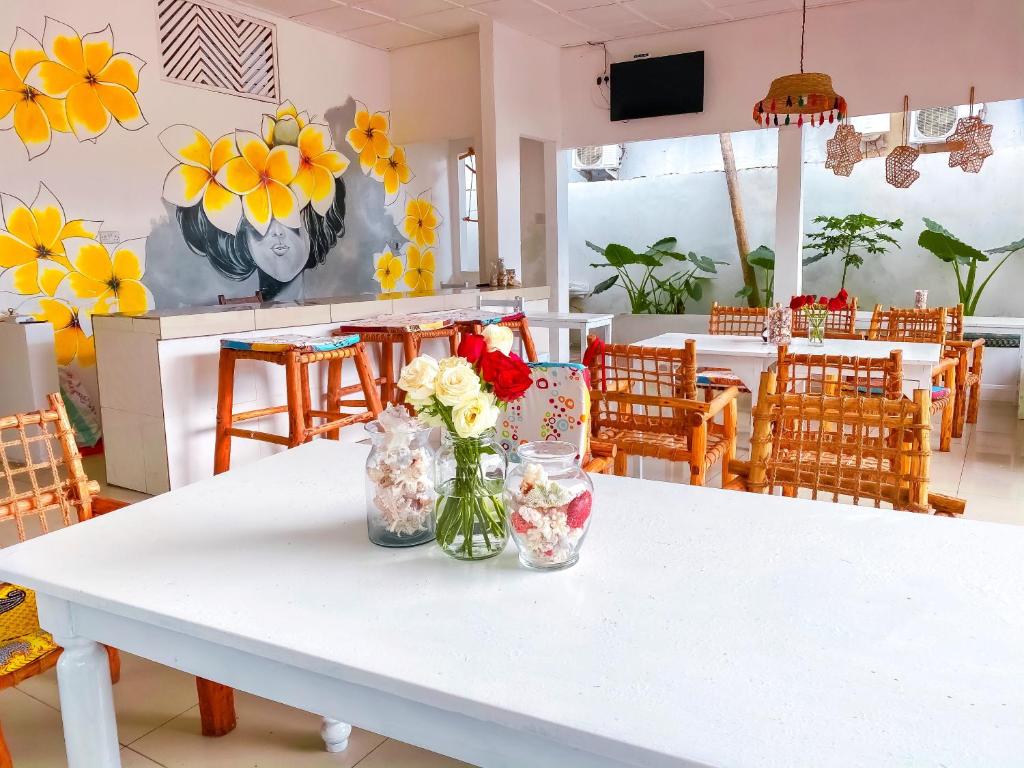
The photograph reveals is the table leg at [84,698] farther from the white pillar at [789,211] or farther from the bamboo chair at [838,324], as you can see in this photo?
the white pillar at [789,211]

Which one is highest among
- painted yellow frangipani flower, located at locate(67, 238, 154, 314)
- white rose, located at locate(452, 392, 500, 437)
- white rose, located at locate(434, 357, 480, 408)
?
painted yellow frangipani flower, located at locate(67, 238, 154, 314)

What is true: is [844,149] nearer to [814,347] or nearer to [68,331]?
[814,347]

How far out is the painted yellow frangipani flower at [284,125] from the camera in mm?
5789

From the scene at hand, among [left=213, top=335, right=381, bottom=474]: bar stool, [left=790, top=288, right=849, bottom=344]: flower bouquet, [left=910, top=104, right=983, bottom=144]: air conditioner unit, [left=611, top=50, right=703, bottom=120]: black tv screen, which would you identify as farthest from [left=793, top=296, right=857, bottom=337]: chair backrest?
[left=910, top=104, right=983, bottom=144]: air conditioner unit

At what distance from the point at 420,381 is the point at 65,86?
441 cm

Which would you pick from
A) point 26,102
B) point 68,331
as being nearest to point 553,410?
point 68,331

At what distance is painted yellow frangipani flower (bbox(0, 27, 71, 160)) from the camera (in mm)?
4320

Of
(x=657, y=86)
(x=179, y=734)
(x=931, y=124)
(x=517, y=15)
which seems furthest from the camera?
(x=931, y=124)

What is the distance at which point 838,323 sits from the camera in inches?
203

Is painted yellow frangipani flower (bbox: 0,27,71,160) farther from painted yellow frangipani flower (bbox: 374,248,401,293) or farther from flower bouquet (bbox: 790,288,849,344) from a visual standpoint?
flower bouquet (bbox: 790,288,849,344)

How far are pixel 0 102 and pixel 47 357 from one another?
4.52ft

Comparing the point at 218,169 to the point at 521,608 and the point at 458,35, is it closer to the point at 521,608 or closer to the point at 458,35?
the point at 458,35

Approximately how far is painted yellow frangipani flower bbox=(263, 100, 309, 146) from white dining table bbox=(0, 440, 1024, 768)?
4.76 meters

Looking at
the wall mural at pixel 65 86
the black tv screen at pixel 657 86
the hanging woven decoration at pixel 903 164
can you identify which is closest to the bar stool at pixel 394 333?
the wall mural at pixel 65 86
